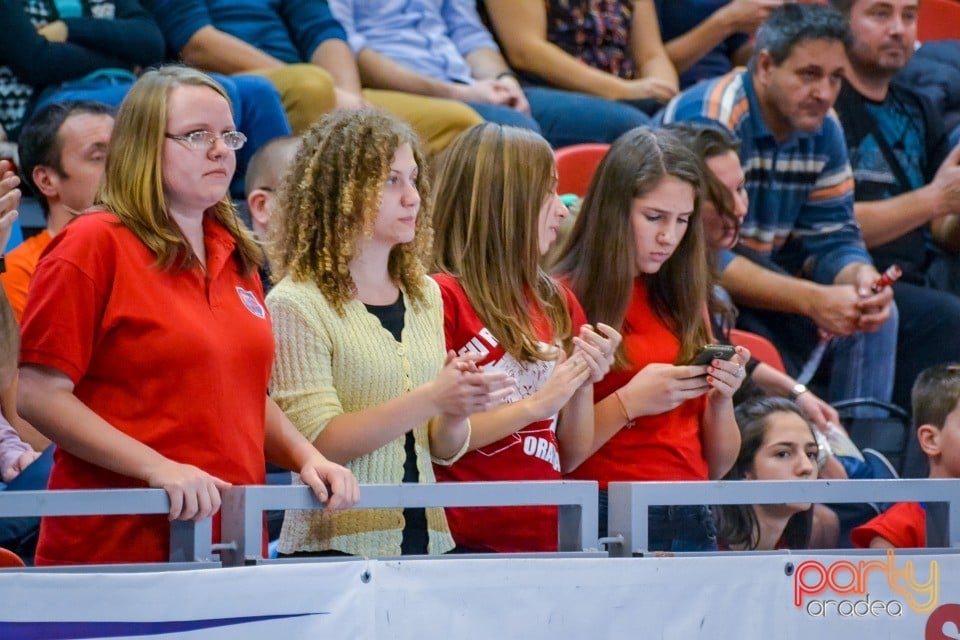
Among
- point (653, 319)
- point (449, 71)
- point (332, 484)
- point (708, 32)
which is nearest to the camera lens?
point (332, 484)

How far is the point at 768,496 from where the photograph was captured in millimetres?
2357

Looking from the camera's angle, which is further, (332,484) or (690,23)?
(690,23)

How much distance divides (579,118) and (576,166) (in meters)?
0.48

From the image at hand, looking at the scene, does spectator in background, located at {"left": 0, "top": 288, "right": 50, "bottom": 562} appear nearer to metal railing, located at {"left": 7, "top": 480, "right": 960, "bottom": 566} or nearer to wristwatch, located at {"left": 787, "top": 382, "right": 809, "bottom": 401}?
metal railing, located at {"left": 7, "top": 480, "right": 960, "bottom": 566}

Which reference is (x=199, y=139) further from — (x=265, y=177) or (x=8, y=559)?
(x=265, y=177)

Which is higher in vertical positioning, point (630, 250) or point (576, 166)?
point (630, 250)

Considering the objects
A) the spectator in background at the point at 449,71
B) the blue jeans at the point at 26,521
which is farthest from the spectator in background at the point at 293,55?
the blue jeans at the point at 26,521

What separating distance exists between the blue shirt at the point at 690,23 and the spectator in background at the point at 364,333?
3.19 m

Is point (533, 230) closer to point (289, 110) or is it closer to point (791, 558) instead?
point (791, 558)

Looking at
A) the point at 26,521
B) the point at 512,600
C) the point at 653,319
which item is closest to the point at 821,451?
the point at 653,319

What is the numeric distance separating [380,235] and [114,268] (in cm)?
52

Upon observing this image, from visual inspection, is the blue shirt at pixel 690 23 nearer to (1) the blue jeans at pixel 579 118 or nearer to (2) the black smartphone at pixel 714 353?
(1) the blue jeans at pixel 579 118

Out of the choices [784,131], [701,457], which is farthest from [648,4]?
[701,457]

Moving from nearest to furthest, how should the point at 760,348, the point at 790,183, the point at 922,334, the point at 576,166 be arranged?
the point at 760,348 < the point at 576,166 < the point at 790,183 < the point at 922,334
